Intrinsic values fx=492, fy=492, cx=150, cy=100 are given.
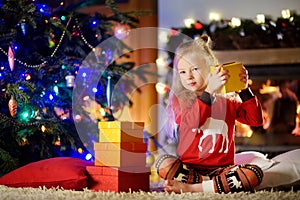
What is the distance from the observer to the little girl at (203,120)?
1595 mm

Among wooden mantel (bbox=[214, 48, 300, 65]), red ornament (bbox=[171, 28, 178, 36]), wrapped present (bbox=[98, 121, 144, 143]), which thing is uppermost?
red ornament (bbox=[171, 28, 178, 36])

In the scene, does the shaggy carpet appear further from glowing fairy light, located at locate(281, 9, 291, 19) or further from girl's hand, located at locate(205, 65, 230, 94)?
glowing fairy light, located at locate(281, 9, 291, 19)

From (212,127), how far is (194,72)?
7.5 inches

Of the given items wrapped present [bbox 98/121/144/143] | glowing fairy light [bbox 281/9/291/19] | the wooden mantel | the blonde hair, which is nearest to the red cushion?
wrapped present [bbox 98/121/144/143]

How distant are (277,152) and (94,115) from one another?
3.95 ft

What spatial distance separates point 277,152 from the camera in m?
2.93

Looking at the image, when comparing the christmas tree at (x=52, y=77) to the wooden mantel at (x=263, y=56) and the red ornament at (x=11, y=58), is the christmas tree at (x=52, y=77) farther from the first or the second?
the wooden mantel at (x=263, y=56)

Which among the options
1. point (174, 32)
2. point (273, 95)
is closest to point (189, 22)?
point (174, 32)

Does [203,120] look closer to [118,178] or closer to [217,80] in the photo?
[217,80]

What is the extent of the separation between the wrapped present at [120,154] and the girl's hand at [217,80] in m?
0.31

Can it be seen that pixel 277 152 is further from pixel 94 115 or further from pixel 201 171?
pixel 201 171

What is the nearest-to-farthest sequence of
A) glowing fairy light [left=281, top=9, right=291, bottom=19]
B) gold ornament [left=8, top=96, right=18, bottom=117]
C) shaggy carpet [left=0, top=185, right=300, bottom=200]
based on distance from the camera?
shaggy carpet [left=0, top=185, right=300, bottom=200], gold ornament [left=8, top=96, right=18, bottom=117], glowing fairy light [left=281, top=9, right=291, bottom=19]

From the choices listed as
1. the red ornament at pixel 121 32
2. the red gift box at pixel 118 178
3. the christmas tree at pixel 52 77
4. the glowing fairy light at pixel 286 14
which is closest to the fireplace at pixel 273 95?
the glowing fairy light at pixel 286 14

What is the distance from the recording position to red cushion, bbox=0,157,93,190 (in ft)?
5.44
